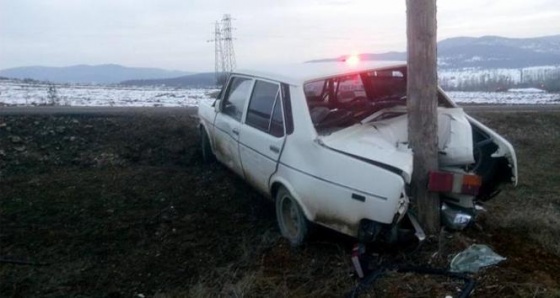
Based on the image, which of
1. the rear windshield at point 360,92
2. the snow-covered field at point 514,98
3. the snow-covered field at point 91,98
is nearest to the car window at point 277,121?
the rear windshield at point 360,92

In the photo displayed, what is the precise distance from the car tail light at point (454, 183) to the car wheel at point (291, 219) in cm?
114

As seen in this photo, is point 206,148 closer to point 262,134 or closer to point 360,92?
point 262,134

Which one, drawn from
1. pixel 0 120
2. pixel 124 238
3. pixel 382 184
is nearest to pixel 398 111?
pixel 382 184

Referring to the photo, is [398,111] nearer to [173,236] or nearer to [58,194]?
[173,236]

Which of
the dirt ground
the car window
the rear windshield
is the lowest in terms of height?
the dirt ground

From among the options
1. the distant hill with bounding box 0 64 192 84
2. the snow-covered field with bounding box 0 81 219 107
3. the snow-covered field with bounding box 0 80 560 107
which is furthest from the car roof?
the distant hill with bounding box 0 64 192 84

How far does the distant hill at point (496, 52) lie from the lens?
88.8m

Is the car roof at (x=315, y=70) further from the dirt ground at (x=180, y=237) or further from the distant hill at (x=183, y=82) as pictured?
the distant hill at (x=183, y=82)

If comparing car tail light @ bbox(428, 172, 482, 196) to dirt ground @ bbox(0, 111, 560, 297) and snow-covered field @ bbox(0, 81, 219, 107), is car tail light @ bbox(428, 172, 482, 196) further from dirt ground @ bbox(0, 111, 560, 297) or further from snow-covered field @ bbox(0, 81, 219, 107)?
snow-covered field @ bbox(0, 81, 219, 107)

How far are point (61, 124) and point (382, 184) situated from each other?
7.18 m

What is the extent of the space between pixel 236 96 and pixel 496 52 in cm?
10072

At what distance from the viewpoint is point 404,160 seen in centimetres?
411

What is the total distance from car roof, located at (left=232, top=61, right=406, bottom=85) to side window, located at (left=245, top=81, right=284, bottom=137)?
12cm

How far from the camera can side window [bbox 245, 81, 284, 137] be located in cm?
502
